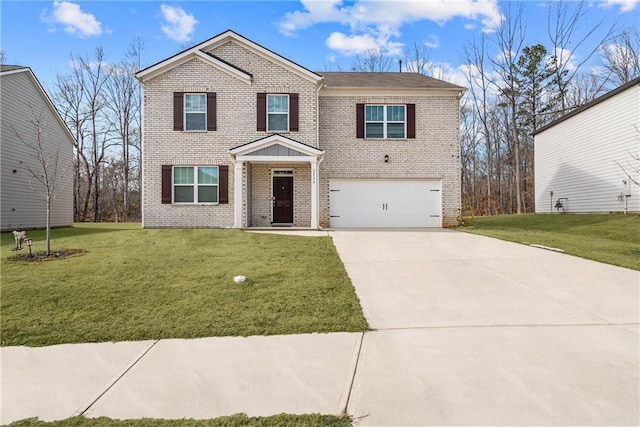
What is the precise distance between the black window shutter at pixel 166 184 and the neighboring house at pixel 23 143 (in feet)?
11.3

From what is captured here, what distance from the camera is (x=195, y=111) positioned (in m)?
14.2

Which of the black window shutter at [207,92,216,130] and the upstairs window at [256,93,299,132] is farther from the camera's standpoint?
the upstairs window at [256,93,299,132]

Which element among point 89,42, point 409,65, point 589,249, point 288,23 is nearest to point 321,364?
point 589,249

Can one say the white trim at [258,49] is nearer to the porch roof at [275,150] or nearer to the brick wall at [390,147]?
the brick wall at [390,147]

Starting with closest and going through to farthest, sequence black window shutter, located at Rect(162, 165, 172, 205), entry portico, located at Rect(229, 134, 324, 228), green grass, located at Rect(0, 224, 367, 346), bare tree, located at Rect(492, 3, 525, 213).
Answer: green grass, located at Rect(0, 224, 367, 346), black window shutter, located at Rect(162, 165, 172, 205), entry portico, located at Rect(229, 134, 324, 228), bare tree, located at Rect(492, 3, 525, 213)

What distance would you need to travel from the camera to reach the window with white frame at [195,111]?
558 inches

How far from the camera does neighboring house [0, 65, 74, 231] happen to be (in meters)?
14.9

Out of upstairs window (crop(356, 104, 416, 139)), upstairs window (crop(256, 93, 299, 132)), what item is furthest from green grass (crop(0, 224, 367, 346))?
upstairs window (crop(356, 104, 416, 139))

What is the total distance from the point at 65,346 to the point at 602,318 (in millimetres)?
6260

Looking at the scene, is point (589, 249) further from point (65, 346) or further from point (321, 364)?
point (65, 346)

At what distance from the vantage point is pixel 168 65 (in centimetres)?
1392

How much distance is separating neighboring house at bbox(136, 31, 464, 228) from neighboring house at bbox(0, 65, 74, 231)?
4.30m

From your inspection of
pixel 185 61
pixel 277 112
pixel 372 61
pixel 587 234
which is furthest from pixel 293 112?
pixel 372 61

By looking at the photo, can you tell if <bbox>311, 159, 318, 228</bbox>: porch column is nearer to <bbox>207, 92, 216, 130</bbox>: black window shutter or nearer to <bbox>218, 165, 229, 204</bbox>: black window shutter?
<bbox>218, 165, 229, 204</bbox>: black window shutter
